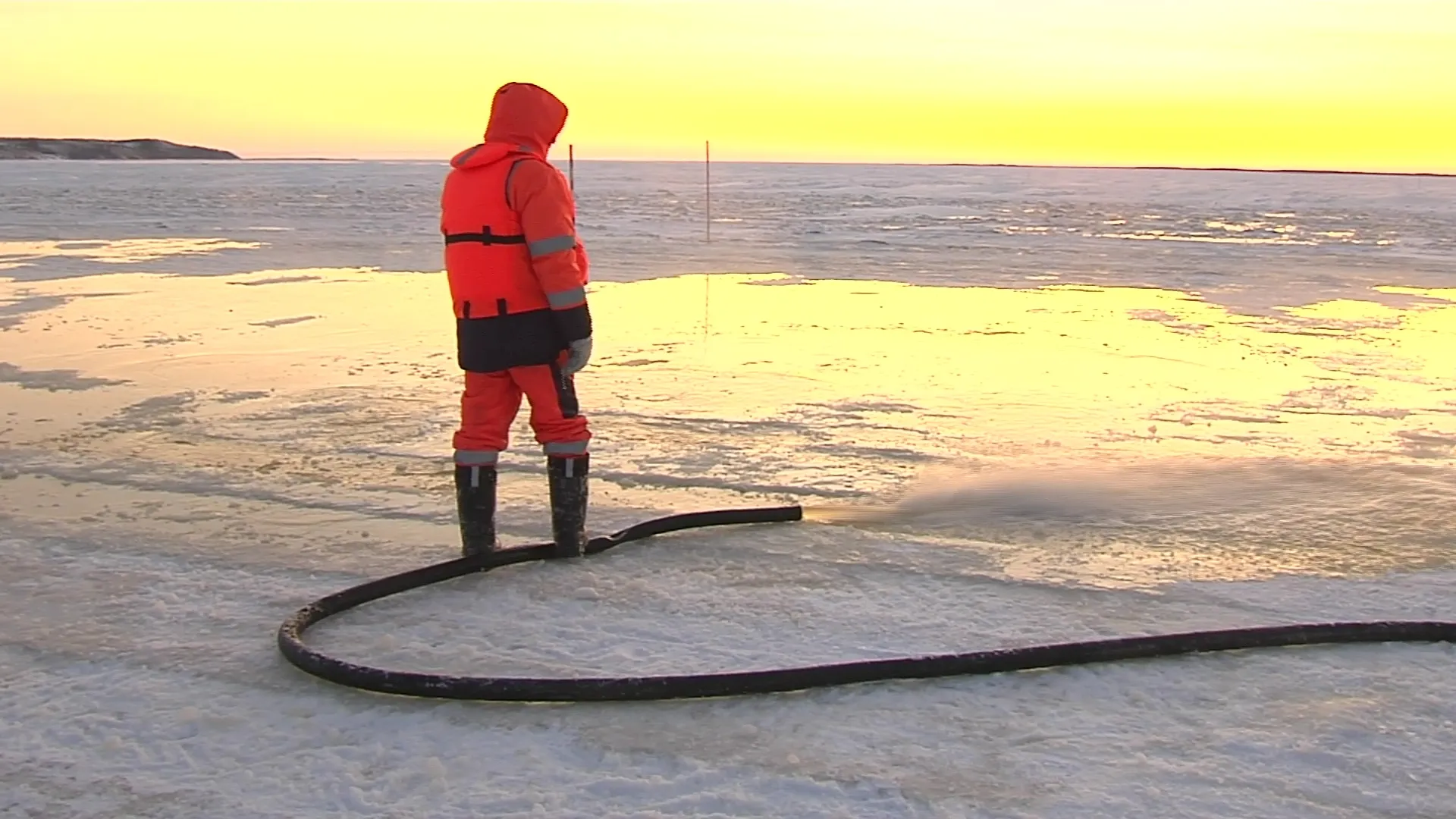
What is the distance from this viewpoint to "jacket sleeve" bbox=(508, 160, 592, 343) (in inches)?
148

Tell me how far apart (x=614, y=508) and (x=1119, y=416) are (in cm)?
272

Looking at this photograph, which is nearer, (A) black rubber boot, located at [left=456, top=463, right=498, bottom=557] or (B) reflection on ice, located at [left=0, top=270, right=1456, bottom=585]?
(A) black rubber boot, located at [left=456, top=463, right=498, bottom=557]

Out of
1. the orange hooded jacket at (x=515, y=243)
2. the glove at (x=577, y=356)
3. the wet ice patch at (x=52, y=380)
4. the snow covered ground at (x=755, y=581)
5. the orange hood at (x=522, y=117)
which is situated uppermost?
the orange hood at (x=522, y=117)

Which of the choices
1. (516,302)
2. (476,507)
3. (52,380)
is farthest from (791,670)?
(52,380)

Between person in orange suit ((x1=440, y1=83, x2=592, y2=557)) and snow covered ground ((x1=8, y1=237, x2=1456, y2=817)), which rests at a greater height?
person in orange suit ((x1=440, y1=83, x2=592, y2=557))

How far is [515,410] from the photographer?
4.11m

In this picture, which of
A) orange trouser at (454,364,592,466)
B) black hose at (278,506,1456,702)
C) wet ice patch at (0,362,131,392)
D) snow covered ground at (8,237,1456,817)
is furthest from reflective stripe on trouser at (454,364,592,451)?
wet ice patch at (0,362,131,392)

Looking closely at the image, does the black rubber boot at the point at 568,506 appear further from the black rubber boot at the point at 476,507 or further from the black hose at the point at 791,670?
the black hose at the point at 791,670

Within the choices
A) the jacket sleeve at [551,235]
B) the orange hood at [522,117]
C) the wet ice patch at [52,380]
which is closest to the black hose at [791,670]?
the jacket sleeve at [551,235]

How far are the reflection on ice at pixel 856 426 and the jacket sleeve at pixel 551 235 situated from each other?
0.91 meters

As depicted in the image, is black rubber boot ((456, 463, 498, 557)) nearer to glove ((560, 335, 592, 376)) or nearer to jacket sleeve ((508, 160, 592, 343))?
glove ((560, 335, 592, 376))

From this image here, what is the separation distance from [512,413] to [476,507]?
1.01ft

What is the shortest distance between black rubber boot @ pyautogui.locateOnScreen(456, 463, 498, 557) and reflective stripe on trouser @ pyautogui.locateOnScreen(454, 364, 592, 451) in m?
0.05

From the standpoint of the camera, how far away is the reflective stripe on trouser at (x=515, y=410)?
3.98m
